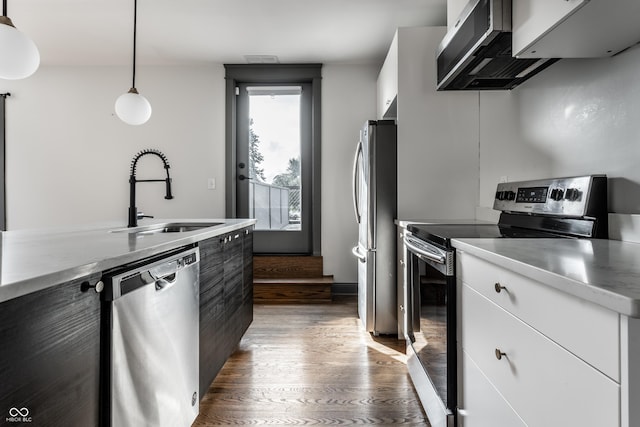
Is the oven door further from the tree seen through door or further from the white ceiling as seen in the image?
the tree seen through door

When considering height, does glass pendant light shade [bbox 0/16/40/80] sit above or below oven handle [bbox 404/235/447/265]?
above

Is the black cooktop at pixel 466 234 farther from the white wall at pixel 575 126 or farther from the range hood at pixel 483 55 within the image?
the range hood at pixel 483 55

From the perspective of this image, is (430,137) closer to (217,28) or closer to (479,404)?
(479,404)

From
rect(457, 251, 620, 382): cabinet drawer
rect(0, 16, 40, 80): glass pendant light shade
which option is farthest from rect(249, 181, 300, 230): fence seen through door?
rect(457, 251, 620, 382): cabinet drawer

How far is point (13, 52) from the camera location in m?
1.54

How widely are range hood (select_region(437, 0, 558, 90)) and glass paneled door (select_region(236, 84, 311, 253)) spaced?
6.91ft

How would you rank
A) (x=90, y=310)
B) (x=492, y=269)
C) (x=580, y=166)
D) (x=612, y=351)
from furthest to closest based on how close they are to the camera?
(x=580, y=166)
(x=492, y=269)
(x=90, y=310)
(x=612, y=351)

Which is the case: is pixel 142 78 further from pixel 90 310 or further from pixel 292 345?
pixel 90 310

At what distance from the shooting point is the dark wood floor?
1647 millimetres

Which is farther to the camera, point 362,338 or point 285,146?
point 285,146

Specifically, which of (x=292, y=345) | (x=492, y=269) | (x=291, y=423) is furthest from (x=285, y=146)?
(x=492, y=269)

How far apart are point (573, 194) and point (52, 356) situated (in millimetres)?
1670

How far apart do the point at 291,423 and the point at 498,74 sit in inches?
76.1

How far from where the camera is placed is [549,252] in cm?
95
